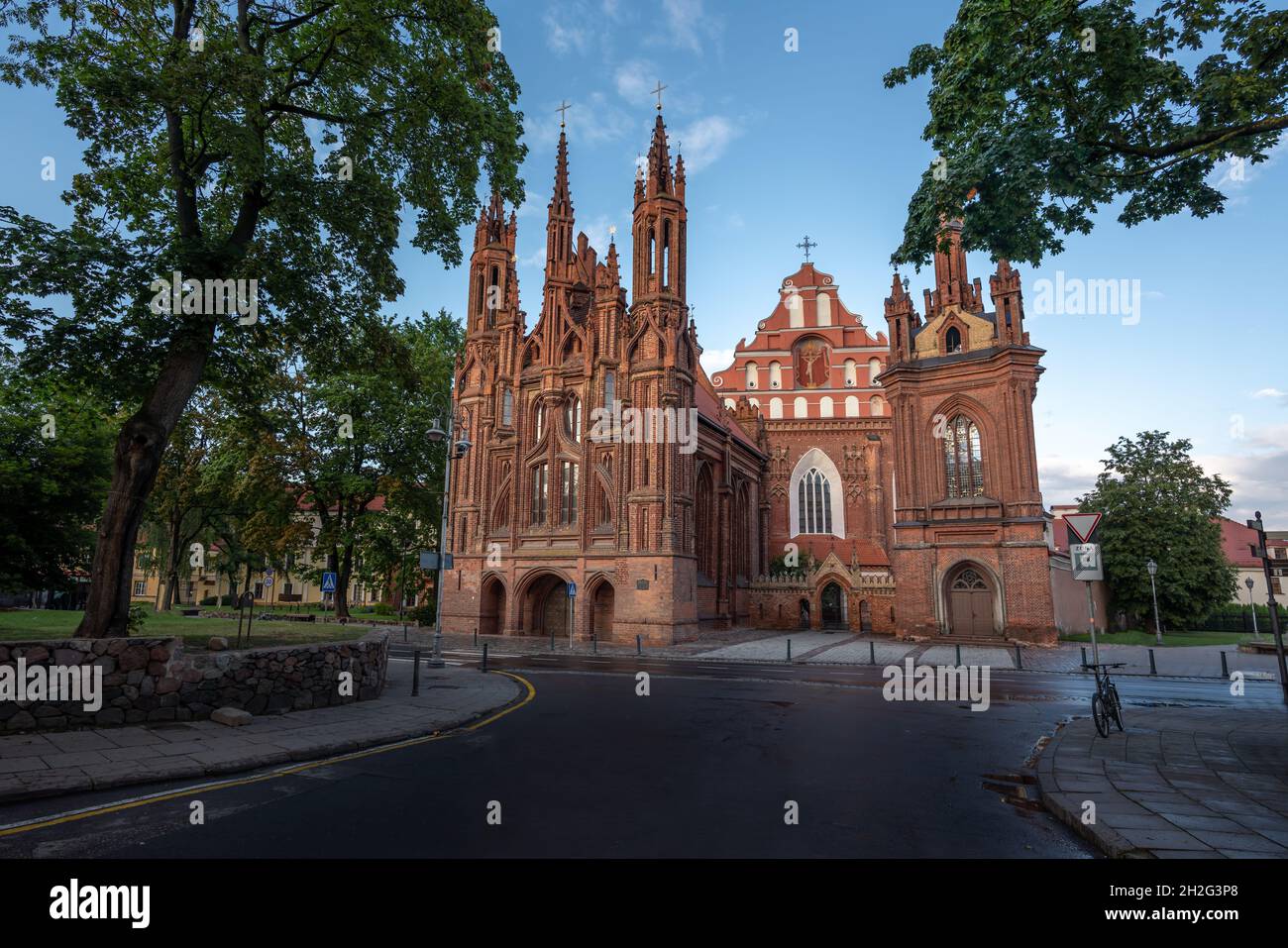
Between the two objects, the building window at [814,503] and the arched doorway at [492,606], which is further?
the building window at [814,503]

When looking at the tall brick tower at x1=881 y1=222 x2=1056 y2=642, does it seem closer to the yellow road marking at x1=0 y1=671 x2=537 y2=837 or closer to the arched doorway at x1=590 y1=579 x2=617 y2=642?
the arched doorway at x1=590 y1=579 x2=617 y2=642

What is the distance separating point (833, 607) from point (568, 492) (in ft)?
61.5

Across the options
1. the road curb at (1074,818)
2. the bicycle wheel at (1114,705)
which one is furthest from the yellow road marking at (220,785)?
the bicycle wheel at (1114,705)

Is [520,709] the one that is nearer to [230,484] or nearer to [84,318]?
[84,318]

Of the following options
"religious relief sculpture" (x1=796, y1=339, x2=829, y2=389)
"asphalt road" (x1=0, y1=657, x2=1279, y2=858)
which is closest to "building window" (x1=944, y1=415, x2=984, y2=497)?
"religious relief sculpture" (x1=796, y1=339, x2=829, y2=389)

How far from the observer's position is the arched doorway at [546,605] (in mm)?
32656

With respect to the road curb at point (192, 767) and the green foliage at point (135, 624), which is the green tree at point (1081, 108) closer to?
the road curb at point (192, 767)

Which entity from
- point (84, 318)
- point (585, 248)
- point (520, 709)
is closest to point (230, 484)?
point (585, 248)

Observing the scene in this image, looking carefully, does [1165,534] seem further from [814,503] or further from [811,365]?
[811,365]

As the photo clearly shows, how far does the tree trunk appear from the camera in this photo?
31.2ft

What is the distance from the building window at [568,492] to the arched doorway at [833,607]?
17.2 meters

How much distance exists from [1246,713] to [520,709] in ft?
41.9

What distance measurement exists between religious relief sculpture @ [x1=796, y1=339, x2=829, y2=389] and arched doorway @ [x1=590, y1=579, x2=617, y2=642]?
26.9 metres
